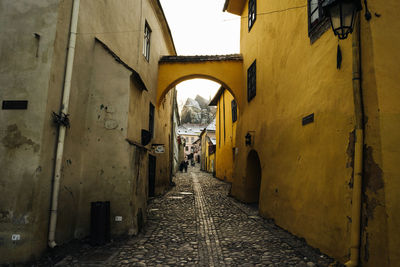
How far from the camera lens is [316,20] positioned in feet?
16.9

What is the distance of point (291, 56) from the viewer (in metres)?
6.39

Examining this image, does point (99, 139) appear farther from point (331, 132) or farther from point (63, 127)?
point (331, 132)

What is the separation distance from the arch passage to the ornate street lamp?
316 inches

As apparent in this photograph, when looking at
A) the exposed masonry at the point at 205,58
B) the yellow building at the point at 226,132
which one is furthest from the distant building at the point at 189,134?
the exposed masonry at the point at 205,58

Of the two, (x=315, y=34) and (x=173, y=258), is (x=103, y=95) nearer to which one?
(x=173, y=258)

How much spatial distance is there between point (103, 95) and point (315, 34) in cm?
477

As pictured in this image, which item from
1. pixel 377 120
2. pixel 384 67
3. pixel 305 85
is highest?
pixel 305 85

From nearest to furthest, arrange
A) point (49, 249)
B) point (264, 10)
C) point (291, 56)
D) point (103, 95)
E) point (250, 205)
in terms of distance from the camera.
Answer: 1. point (49, 249)
2. point (103, 95)
3. point (291, 56)
4. point (264, 10)
5. point (250, 205)

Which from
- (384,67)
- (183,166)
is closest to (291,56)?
(384,67)

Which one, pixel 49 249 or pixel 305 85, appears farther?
pixel 305 85

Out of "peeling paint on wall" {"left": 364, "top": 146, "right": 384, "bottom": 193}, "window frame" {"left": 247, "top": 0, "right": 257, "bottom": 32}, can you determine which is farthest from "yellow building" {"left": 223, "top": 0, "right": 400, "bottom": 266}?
"window frame" {"left": 247, "top": 0, "right": 257, "bottom": 32}

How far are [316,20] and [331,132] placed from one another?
96.7 inches

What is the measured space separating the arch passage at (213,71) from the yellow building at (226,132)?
12.9 ft

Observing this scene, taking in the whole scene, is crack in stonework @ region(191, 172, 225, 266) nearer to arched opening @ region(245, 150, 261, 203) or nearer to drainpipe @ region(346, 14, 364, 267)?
drainpipe @ region(346, 14, 364, 267)
